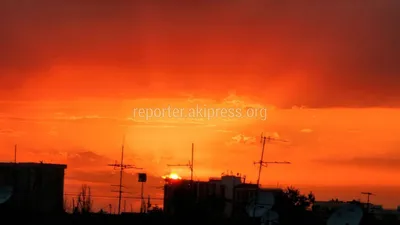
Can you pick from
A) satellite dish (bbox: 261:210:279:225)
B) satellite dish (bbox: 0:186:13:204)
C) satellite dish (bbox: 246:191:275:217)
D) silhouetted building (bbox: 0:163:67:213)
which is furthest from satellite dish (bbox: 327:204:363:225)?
silhouetted building (bbox: 0:163:67:213)

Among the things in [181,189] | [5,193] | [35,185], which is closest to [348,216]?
[181,189]

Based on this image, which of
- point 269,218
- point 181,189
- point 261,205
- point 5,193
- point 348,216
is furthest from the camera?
point 181,189

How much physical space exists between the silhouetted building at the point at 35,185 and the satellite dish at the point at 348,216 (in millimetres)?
22866

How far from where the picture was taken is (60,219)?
57469 mm

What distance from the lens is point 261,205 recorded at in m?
51.8

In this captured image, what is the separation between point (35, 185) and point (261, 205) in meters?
19.4

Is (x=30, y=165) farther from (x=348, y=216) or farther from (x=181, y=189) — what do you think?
(x=348, y=216)

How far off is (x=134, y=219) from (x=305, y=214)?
46.4ft

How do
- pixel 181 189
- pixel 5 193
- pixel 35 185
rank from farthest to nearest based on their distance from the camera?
1. pixel 35 185
2. pixel 181 189
3. pixel 5 193

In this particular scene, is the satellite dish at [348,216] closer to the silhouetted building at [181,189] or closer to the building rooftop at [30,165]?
the silhouetted building at [181,189]

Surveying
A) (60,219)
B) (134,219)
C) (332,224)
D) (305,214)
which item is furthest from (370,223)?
Result: (60,219)

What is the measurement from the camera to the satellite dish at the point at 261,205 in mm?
51469

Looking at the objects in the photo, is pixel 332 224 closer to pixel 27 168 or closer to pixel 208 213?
pixel 208 213

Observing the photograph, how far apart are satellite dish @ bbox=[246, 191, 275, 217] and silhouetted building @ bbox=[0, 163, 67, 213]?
17.4 meters
